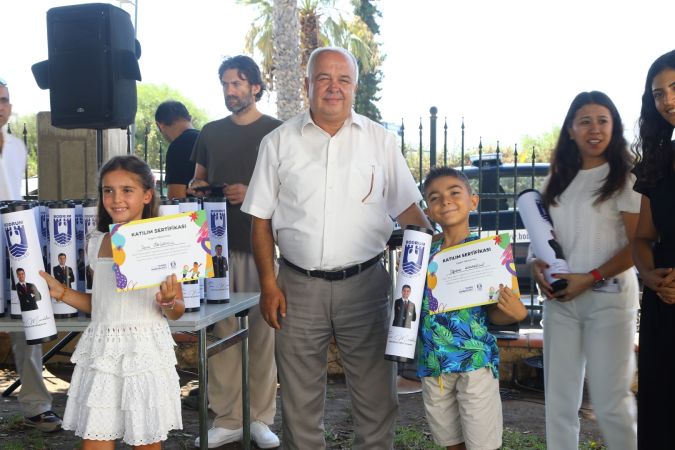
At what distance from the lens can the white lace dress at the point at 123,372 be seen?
2982 mm

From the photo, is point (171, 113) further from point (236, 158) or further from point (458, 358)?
point (458, 358)

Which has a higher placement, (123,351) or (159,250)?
(159,250)

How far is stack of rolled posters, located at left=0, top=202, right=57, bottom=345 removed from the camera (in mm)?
3051

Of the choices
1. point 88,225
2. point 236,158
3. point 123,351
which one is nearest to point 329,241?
point 123,351

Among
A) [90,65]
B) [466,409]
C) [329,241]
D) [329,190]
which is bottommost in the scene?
[466,409]

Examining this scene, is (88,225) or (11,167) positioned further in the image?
(11,167)

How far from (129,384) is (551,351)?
1835mm

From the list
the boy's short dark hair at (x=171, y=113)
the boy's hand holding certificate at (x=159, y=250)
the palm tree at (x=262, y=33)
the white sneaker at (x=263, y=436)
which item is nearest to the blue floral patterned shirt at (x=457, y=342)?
the boy's hand holding certificate at (x=159, y=250)

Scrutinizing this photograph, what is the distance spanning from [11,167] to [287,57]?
9.43 metres

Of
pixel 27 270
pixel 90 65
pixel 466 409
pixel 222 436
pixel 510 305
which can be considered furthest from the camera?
pixel 90 65

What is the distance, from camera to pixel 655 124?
304cm

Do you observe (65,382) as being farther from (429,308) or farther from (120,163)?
(429,308)

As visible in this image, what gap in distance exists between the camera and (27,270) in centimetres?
306

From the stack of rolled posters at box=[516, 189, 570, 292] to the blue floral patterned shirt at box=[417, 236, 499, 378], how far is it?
0.46 m
